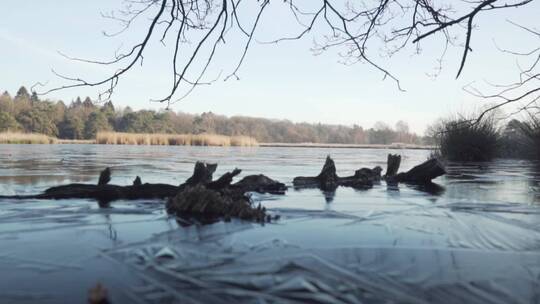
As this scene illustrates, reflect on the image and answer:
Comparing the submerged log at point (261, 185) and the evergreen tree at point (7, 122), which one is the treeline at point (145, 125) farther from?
the submerged log at point (261, 185)

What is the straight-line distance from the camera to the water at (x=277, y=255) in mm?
2705

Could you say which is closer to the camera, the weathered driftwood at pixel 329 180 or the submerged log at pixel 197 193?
the submerged log at pixel 197 193

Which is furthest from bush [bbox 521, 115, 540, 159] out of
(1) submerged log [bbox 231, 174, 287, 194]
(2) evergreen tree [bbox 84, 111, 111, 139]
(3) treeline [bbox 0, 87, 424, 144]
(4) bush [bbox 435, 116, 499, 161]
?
(2) evergreen tree [bbox 84, 111, 111, 139]

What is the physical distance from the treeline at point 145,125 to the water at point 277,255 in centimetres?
3217

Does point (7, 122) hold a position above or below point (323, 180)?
above

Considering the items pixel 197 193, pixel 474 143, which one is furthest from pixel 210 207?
pixel 474 143

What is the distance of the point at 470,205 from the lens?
6.61 m

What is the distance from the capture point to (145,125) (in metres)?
59.7

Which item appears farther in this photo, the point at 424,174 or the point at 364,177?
the point at 424,174

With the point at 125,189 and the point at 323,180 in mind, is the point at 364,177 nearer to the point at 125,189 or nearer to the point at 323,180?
the point at 323,180

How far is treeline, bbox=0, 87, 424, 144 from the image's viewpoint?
50781 millimetres

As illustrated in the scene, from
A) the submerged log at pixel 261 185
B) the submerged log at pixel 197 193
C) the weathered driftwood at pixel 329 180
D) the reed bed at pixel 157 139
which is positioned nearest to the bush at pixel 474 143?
the weathered driftwood at pixel 329 180

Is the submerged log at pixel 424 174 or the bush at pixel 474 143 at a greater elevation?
the bush at pixel 474 143

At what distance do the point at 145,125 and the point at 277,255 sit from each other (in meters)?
58.6
